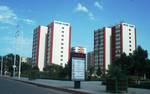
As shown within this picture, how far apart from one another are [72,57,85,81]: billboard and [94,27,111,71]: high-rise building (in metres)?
108

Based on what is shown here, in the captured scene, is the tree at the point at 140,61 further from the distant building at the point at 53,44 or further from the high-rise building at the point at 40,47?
the high-rise building at the point at 40,47

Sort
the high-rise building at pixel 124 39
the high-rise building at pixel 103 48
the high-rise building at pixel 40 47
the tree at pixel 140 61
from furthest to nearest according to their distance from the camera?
the high-rise building at pixel 40 47
the high-rise building at pixel 103 48
the high-rise building at pixel 124 39
the tree at pixel 140 61

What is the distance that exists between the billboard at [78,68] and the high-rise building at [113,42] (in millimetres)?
102935

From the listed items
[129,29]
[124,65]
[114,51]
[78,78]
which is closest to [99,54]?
[114,51]

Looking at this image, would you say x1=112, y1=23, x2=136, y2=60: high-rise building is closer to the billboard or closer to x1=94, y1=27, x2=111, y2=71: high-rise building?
x1=94, y1=27, x2=111, y2=71: high-rise building

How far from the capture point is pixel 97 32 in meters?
157

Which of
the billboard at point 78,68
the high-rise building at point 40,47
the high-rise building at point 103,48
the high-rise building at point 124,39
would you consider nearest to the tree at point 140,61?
the billboard at point 78,68

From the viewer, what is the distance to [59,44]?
458 feet

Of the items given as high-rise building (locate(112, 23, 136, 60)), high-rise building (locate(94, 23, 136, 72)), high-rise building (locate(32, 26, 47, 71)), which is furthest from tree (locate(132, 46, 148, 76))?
high-rise building (locate(32, 26, 47, 71))

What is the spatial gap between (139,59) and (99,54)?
75.8 metres

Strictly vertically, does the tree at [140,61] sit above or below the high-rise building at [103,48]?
below

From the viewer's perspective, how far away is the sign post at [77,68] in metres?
31.1

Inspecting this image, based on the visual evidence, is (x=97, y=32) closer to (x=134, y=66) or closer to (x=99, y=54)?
(x=99, y=54)

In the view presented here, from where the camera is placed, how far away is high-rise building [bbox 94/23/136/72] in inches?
5404
